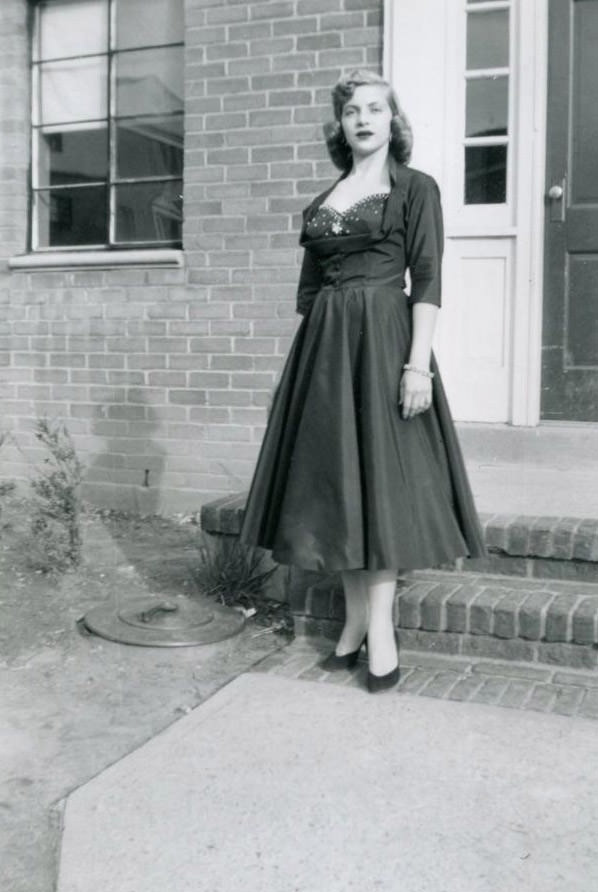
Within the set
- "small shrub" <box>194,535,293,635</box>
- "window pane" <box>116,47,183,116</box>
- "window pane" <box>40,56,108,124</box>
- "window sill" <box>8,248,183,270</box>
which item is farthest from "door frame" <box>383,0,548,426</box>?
Answer: "window pane" <box>40,56,108,124</box>

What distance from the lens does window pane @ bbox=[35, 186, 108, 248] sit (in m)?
6.29

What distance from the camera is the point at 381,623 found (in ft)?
10.9

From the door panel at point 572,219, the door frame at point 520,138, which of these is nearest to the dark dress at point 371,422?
the door frame at point 520,138

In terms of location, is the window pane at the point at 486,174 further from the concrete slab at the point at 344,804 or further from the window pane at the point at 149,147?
the concrete slab at the point at 344,804

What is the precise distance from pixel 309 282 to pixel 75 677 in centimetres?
153

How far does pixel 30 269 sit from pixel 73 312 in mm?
399

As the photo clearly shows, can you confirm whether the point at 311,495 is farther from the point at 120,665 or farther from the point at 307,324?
the point at 120,665

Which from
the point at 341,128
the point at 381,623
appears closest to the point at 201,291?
the point at 341,128

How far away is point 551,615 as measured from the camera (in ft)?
11.3

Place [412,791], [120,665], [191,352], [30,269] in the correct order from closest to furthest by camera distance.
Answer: [412,791] < [120,665] < [191,352] < [30,269]

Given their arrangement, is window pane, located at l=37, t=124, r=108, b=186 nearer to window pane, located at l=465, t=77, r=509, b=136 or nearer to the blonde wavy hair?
window pane, located at l=465, t=77, r=509, b=136

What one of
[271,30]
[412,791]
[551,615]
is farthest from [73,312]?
[412,791]

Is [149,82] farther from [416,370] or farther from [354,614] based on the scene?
[354,614]

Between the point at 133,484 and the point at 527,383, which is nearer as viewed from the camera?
the point at 527,383
